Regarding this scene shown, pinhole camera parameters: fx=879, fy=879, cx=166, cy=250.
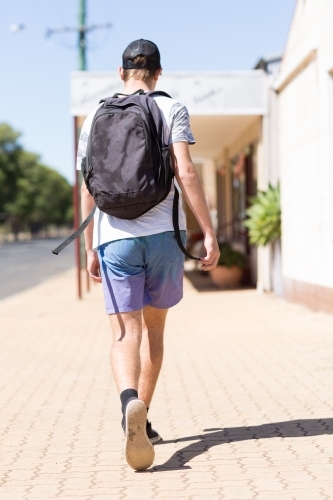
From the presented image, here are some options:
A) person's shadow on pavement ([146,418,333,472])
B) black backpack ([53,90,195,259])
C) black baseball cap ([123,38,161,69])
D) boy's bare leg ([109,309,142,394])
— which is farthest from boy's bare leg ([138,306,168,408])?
black baseball cap ([123,38,161,69])

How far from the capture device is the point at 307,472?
3.96 meters

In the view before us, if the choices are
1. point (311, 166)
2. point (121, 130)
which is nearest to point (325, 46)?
point (311, 166)

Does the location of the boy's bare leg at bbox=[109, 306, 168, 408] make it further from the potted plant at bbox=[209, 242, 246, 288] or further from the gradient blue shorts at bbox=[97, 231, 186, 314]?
the potted plant at bbox=[209, 242, 246, 288]

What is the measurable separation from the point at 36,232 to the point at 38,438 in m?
128

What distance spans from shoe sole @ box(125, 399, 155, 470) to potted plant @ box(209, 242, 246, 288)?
13.2 meters

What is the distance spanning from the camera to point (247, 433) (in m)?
4.84

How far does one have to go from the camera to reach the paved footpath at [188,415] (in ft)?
12.8

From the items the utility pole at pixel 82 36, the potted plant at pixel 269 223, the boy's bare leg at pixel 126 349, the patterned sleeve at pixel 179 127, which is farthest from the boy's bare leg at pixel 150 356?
the utility pole at pixel 82 36

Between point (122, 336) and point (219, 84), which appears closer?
point (122, 336)

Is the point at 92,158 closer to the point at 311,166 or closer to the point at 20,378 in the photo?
the point at 20,378

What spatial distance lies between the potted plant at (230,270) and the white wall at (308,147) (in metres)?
3.43

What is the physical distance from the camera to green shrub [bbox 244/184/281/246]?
47.1 feet

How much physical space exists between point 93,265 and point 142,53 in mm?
1090

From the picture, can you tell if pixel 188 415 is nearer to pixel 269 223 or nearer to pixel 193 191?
pixel 193 191
